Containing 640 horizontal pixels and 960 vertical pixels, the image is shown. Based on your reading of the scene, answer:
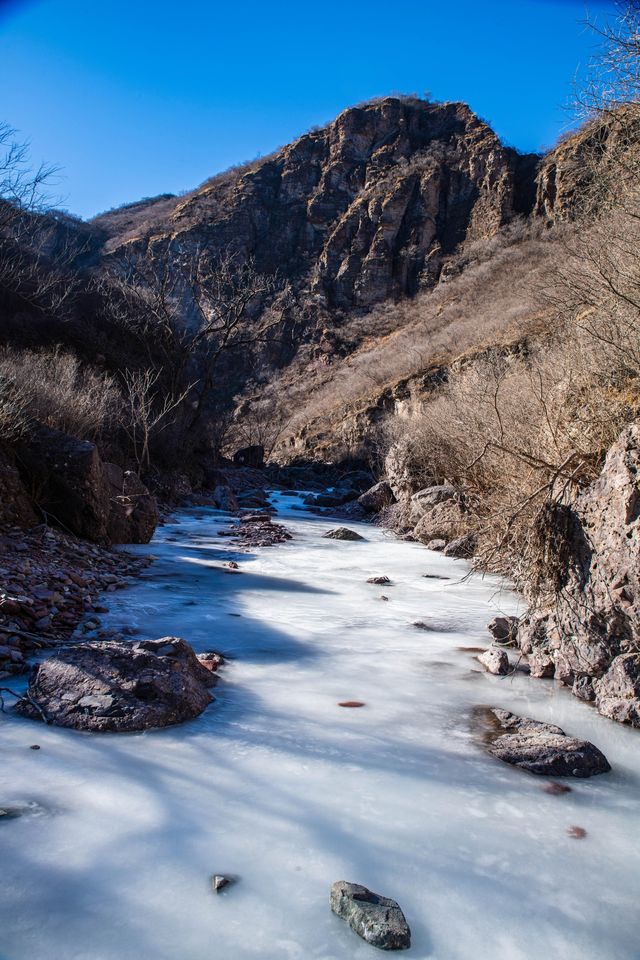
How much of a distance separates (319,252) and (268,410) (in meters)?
19.9

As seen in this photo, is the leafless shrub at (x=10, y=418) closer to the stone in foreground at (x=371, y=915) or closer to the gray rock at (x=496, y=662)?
the gray rock at (x=496, y=662)

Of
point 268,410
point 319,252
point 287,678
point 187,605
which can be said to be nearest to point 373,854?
point 287,678

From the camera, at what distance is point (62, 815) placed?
2.23m

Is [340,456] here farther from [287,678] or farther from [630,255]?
[287,678]

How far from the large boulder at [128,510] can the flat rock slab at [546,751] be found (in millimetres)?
6022

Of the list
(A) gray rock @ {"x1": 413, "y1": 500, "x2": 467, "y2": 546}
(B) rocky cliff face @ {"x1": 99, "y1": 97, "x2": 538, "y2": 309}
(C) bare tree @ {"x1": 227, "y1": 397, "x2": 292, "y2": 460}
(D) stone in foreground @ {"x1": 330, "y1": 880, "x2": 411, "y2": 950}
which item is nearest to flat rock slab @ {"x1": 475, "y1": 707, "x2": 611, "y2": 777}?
(D) stone in foreground @ {"x1": 330, "y1": 880, "x2": 411, "y2": 950}

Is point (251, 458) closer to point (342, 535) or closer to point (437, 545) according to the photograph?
point (342, 535)

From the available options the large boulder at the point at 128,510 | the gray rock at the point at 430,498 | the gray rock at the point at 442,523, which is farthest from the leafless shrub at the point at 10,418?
the gray rock at the point at 430,498

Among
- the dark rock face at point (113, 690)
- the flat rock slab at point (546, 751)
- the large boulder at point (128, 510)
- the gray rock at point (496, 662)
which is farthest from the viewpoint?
the large boulder at point (128, 510)

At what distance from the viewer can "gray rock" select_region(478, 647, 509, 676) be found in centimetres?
402

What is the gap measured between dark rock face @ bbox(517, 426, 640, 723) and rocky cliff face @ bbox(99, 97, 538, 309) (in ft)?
157

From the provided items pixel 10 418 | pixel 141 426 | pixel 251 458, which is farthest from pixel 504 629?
pixel 251 458

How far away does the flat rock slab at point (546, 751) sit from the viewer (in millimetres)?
2738

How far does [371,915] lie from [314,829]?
497 mm
